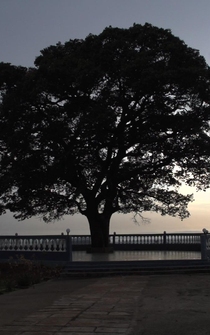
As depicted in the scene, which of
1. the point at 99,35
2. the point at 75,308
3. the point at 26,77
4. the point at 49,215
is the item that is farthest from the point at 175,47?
the point at 75,308

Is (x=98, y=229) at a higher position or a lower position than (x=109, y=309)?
higher

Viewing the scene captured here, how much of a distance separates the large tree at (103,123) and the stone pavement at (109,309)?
9.21 meters

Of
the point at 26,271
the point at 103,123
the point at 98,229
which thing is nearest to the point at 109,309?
the point at 26,271

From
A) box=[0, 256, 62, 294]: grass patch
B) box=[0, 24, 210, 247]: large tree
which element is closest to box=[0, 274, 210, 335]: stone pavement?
box=[0, 256, 62, 294]: grass patch

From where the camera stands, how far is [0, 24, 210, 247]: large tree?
20.6 m

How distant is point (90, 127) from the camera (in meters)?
19.8

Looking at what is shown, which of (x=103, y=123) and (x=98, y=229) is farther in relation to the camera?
(x=98, y=229)

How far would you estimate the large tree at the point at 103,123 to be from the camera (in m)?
20.6

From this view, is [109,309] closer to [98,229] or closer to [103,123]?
[103,123]

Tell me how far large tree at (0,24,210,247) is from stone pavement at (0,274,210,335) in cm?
921

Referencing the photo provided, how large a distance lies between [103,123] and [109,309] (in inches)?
462

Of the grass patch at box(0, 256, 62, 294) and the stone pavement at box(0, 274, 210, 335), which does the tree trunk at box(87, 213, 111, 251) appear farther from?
the stone pavement at box(0, 274, 210, 335)

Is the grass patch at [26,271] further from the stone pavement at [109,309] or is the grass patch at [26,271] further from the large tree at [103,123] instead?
the large tree at [103,123]

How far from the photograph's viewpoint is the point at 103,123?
1944 cm
